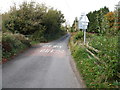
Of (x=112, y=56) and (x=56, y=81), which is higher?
(x=112, y=56)

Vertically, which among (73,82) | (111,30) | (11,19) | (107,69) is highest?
(11,19)

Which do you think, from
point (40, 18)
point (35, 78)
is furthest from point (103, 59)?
point (40, 18)

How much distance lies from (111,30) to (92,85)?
2385 mm

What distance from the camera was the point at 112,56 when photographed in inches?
213

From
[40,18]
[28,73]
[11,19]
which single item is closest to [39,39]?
[40,18]

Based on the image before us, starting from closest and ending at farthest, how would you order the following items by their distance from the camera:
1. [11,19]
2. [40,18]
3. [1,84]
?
[1,84]
[11,19]
[40,18]

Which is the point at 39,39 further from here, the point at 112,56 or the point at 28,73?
the point at 112,56

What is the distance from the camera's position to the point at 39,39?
101ft

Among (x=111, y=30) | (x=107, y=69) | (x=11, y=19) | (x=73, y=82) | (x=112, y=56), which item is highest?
(x=11, y=19)

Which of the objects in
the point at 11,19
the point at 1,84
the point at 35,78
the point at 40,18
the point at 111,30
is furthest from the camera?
the point at 40,18

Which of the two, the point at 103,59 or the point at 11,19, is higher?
the point at 11,19

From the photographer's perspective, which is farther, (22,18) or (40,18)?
(40,18)

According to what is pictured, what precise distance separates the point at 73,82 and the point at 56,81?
2.25 ft

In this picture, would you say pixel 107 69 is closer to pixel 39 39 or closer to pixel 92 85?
pixel 92 85
